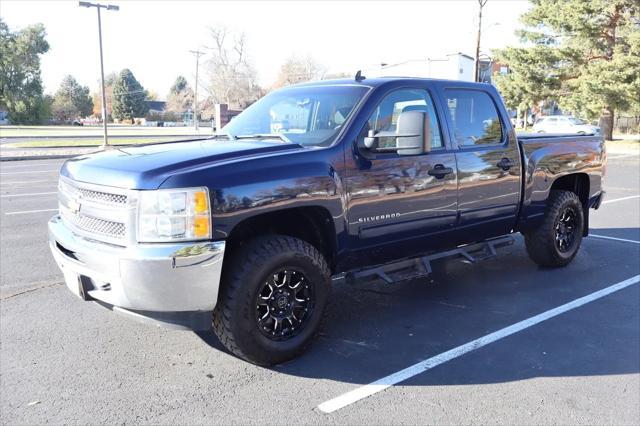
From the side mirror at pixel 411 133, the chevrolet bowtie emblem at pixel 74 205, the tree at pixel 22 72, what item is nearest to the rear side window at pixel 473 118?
the side mirror at pixel 411 133

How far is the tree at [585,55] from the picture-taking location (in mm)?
25812

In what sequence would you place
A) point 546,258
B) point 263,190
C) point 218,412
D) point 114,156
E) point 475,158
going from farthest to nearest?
point 546,258 → point 475,158 → point 114,156 → point 263,190 → point 218,412

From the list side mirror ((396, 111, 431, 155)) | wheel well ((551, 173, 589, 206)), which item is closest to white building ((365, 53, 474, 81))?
wheel well ((551, 173, 589, 206))

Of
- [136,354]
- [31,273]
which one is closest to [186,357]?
[136,354]

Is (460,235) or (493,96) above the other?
(493,96)

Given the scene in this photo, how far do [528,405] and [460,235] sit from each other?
199 cm

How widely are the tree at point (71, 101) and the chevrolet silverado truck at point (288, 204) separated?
3904 inches

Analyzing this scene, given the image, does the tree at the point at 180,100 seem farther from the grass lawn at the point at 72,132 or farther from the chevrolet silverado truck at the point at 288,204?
the chevrolet silverado truck at the point at 288,204

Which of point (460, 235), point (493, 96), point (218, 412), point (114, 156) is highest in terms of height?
point (493, 96)

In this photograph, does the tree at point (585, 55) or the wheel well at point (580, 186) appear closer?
the wheel well at point (580, 186)

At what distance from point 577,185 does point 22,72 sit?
77.4 meters

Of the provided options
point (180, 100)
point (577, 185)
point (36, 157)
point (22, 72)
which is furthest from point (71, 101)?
point (577, 185)

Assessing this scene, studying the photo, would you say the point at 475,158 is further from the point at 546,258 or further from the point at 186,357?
the point at 186,357

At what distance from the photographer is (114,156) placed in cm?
393
